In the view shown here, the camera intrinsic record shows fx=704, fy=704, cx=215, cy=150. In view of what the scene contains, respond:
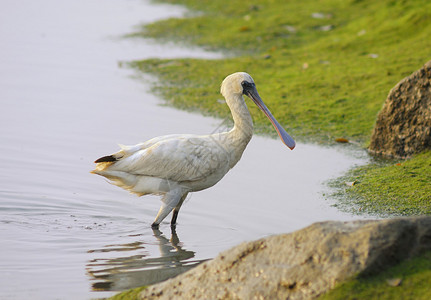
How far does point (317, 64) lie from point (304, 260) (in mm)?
9406

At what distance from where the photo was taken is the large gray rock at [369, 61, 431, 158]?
8.54m

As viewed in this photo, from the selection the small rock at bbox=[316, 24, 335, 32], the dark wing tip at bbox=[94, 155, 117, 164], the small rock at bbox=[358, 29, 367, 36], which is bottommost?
the dark wing tip at bbox=[94, 155, 117, 164]

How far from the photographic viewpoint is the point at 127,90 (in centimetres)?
1262

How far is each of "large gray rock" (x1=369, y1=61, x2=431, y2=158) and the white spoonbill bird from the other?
8.33 ft

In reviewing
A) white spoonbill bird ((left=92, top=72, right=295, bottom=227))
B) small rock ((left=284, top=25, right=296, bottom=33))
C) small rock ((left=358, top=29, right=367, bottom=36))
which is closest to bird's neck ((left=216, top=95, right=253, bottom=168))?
white spoonbill bird ((left=92, top=72, right=295, bottom=227))

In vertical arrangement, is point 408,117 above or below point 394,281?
above

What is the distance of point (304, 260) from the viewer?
4086mm

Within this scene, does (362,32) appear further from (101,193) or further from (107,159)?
(107,159)

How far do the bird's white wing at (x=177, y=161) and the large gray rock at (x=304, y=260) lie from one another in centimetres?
244

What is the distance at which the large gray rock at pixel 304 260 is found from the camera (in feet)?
13.1

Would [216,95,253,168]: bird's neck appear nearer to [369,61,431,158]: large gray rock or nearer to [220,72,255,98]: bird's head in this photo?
[220,72,255,98]: bird's head

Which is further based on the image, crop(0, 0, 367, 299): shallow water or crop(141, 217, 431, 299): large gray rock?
crop(0, 0, 367, 299): shallow water

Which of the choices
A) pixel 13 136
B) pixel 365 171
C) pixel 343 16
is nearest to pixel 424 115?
pixel 365 171

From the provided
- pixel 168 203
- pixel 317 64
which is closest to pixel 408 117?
pixel 168 203
